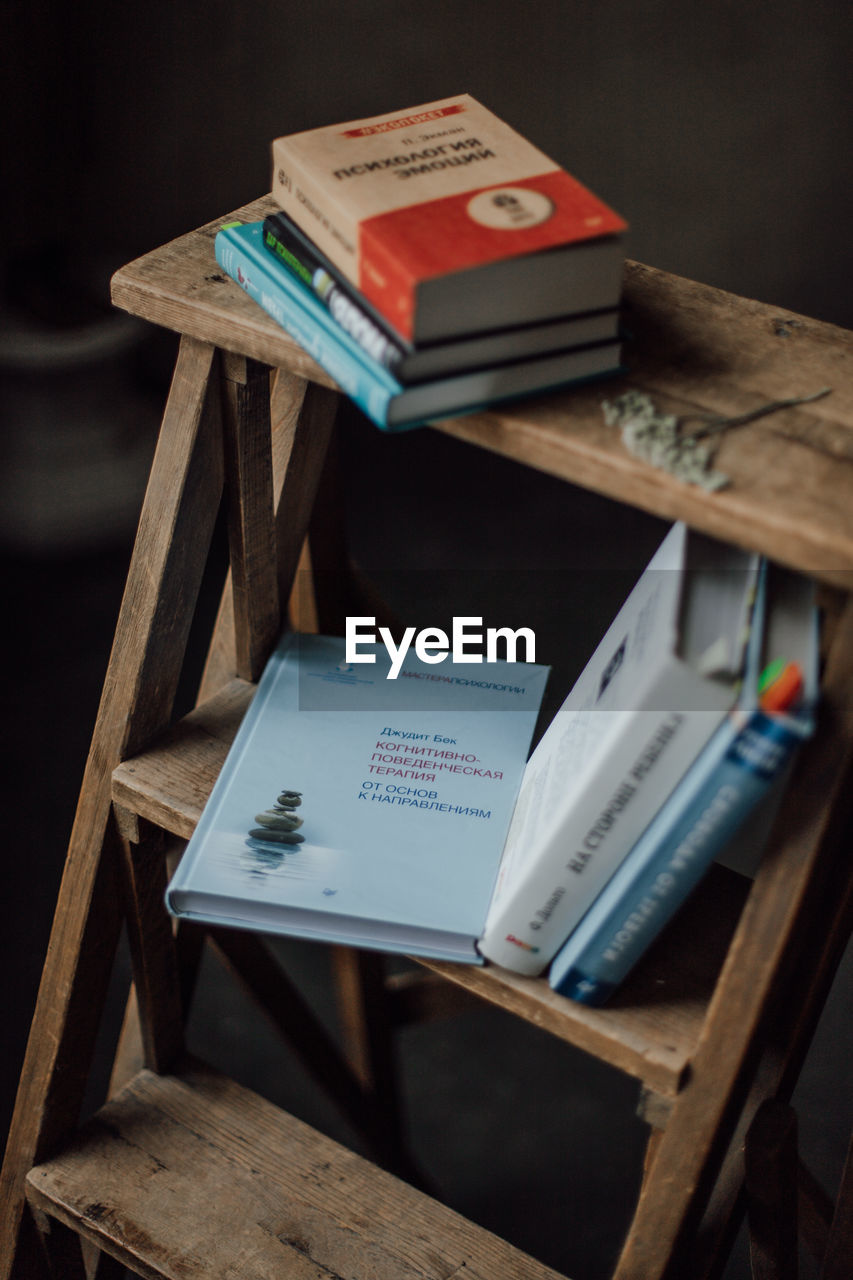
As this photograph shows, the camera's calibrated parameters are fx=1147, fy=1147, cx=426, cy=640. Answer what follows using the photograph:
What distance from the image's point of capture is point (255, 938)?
1543 mm

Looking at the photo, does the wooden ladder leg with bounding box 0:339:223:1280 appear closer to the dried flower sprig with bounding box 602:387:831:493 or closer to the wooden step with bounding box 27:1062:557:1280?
the wooden step with bounding box 27:1062:557:1280

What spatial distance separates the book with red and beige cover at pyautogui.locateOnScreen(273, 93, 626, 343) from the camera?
705 millimetres

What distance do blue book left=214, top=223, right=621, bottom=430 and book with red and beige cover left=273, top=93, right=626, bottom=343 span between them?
0.03 meters

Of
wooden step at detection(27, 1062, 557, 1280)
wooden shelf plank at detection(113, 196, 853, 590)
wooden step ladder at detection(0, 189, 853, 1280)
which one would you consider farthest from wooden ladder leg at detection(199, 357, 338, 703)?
wooden step at detection(27, 1062, 557, 1280)

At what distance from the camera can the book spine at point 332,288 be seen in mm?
735

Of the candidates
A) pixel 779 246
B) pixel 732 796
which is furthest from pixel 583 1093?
pixel 779 246

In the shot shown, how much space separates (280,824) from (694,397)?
0.50m

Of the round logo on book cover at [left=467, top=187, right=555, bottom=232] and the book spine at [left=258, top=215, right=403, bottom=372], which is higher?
the round logo on book cover at [left=467, top=187, right=555, bottom=232]

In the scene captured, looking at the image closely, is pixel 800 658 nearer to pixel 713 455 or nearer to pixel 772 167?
pixel 713 455

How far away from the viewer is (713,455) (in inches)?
29.0

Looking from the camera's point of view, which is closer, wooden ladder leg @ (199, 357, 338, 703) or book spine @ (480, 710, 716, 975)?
book spine @ (480, 710, 716, 975)

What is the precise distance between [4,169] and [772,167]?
6.60 ft

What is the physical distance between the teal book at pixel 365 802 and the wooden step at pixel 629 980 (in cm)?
3

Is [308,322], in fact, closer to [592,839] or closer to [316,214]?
[316,214]
